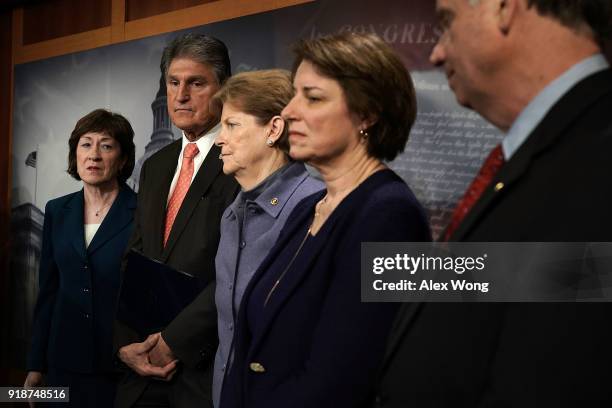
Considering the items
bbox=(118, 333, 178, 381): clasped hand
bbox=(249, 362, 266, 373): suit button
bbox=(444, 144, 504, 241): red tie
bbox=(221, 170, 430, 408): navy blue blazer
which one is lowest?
bbox=(118, 333, 178, 381): clasped hand

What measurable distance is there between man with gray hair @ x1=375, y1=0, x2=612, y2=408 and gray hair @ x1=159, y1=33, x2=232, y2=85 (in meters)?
1.71

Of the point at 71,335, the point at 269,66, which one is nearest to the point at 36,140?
the point at 71,335

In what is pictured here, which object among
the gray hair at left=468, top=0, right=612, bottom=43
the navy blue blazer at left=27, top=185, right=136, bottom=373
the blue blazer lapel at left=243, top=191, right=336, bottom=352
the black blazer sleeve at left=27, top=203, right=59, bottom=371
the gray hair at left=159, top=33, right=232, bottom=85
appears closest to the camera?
the gray hair at left=468, top=0, right=612, bottom=43

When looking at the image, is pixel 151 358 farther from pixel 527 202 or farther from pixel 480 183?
pixel 527 202

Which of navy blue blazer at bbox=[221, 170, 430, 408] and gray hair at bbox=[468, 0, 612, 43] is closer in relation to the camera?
gray hair at bbox=[468, 0, 612, 43]

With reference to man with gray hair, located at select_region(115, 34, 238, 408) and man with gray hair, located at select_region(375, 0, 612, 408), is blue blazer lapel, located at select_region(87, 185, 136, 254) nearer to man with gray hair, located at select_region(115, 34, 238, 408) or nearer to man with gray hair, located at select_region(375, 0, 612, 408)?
man with gray hair, located at select_region(115, 34, 238, 408)

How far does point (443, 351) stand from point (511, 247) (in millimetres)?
192

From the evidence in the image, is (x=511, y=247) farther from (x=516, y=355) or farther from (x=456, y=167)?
(x=456, y=167)

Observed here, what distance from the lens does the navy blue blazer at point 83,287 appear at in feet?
10.1

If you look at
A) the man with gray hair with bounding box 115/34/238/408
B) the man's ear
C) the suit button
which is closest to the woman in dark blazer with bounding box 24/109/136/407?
the man with gray hair with bounding box 115/34/238/408

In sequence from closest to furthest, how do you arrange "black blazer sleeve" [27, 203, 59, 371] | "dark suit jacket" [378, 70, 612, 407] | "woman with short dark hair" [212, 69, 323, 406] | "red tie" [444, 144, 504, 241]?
"dark suit jacket" [378, 70, 612, 407], "red tie" [444, 144, 504, 241], "woman with short dark hair" [212, 69, 323, 406], "black blazer sleeve" [27, 203, 59, 371]

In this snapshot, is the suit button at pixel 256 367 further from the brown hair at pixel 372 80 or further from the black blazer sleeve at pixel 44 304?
the black blazer sleeve at pixel 44 304

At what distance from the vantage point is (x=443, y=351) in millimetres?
1086

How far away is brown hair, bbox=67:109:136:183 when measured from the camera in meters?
3.31
